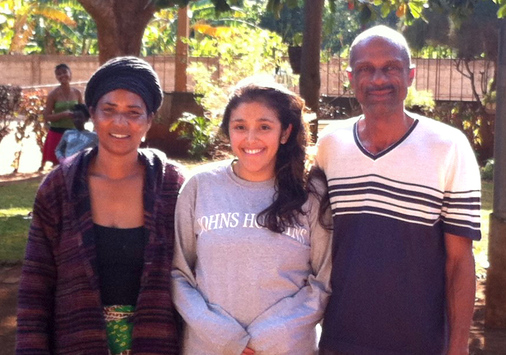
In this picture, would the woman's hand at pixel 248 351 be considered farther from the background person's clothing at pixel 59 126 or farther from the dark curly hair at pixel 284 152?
the background person's clothing at pixel 59 126

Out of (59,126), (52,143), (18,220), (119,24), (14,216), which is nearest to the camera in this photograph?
(119,24)

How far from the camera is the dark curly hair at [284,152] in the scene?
2.67 meters

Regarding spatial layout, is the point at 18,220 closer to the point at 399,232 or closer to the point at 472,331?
the point at 472,331

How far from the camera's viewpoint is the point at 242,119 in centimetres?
278

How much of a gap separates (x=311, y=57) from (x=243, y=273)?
24.2ft

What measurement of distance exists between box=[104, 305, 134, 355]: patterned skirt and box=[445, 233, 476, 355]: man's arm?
40.4 inches

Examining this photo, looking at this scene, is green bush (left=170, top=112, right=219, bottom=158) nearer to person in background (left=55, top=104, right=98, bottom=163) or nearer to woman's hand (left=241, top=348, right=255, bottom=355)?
person in background (left=55, top=104, right=98, bottom=163)

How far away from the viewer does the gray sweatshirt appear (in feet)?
8.59

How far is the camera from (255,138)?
2.74m

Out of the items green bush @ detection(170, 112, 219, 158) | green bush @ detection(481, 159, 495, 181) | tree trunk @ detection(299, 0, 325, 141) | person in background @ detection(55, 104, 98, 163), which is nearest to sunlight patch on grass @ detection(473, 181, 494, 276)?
green bush @ detection(481, 159, 495, 181)

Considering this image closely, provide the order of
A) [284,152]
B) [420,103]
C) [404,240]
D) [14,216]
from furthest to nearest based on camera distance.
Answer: [420,103], [14,216], [284,152], [404,240]

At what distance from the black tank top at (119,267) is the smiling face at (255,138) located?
407 millimetres

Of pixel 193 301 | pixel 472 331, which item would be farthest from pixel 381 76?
pixel 472 331

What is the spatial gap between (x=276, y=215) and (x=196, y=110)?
13.0 m
